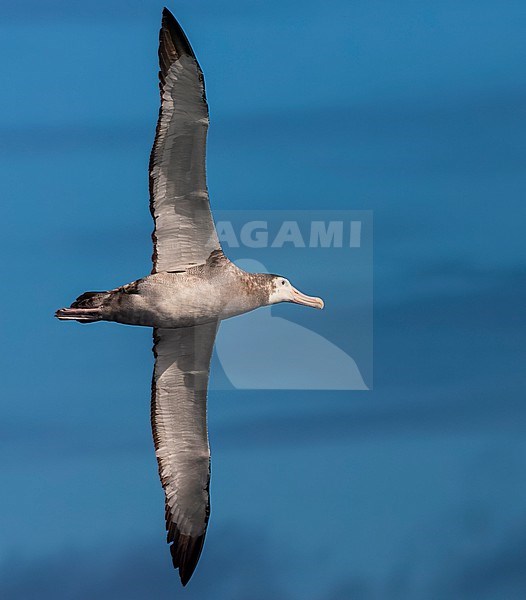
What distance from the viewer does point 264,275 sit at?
2336 cm

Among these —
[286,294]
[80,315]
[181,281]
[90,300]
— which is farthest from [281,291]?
[80,315]

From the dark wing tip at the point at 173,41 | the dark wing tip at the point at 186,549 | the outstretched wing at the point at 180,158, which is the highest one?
the dark wing tip at the point at 173,41

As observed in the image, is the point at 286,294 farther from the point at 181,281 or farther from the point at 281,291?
the point at 181,281

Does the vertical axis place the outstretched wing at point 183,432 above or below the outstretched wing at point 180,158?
below

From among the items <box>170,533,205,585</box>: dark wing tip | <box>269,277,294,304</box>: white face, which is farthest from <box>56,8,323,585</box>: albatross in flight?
<box>170,533,205,585</box>: dark wing tip

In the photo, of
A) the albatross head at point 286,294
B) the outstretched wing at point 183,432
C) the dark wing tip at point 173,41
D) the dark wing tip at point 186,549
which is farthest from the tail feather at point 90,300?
the dark wing tip at point 186,549

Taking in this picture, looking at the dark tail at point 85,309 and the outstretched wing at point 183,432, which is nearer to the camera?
the dark tail at point 85,309

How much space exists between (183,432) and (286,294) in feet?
8.43

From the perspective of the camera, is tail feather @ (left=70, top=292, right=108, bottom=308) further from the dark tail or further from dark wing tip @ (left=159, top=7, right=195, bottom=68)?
dark wing tip @ (left=159, top=7, right=195, bottom=68)

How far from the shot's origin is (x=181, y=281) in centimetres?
2264

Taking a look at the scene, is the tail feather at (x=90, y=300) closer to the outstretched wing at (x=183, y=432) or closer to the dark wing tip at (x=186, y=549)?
the outstretched wing at (x=183, y=432)

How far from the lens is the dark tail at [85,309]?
74.4ft

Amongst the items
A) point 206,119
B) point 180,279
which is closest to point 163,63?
point 206,119

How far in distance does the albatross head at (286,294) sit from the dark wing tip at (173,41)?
11.1ft
